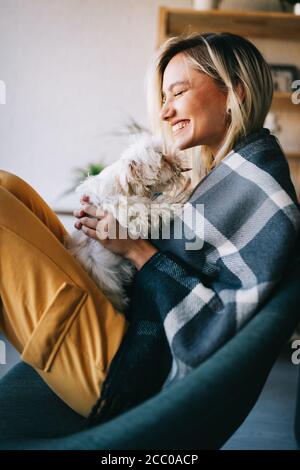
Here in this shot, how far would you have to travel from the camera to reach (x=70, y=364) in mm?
826

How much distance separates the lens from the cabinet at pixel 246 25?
228cm

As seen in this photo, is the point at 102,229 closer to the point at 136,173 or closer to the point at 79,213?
the point at 79,213

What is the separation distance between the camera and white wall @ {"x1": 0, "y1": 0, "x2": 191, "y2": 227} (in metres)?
2.62

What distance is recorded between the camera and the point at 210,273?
0.93 meters

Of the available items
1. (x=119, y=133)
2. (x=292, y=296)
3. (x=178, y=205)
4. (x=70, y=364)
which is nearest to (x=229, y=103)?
(x=178, y=205)

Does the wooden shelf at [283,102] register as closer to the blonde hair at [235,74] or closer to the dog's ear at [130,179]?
the blonde hair at [235,74]

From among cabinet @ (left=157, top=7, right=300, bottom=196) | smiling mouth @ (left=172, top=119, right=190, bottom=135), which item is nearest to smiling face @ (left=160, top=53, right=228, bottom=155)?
smiling mouth @ (left=172, top=119, right=190, bottom=135)

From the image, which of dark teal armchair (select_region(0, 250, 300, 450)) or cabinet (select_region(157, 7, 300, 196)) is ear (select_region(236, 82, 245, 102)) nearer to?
dark teal armchair (select_region(0, 250, 300, 450))

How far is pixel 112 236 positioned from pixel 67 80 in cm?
195

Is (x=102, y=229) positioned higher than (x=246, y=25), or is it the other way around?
(x=246, y=25)

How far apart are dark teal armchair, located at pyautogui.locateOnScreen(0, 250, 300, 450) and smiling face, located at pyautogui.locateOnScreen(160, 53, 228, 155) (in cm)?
53

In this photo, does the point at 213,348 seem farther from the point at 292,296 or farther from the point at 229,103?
the point at 229,103

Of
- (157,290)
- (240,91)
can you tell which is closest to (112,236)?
(157,290)

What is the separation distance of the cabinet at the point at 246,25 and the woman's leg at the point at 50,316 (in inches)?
73.4
